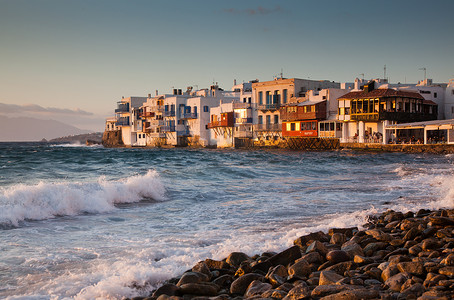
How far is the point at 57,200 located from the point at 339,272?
948 cm

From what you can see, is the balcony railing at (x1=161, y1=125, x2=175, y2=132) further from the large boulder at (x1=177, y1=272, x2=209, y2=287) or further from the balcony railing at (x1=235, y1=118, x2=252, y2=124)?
the large boulder at (x1=177, y1=272, x2=209, y2=287)

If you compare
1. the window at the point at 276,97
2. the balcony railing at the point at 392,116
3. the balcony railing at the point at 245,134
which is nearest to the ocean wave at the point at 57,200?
the balcony railing at the point at 392,116

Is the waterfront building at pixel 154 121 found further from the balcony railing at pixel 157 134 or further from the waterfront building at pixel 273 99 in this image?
the waterfront building at pixel 273 99

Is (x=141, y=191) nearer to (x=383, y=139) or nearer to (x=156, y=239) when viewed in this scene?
(x=156, y=239)

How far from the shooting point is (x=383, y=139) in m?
48.6

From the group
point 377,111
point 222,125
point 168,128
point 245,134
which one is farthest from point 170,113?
point 377,111

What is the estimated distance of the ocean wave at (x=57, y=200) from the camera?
11.6 m

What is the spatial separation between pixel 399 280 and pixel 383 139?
46076 millimetres

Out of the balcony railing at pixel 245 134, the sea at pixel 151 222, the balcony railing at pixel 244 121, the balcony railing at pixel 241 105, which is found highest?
the balcony railing at pixel 241 105

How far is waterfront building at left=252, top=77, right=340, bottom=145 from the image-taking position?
62469 millimetres

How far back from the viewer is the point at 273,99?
209 ft

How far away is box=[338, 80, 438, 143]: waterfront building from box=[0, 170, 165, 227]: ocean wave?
38.5 meters

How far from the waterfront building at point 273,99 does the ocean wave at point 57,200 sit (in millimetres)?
47673

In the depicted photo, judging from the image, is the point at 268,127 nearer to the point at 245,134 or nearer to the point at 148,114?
the point at 245,134
